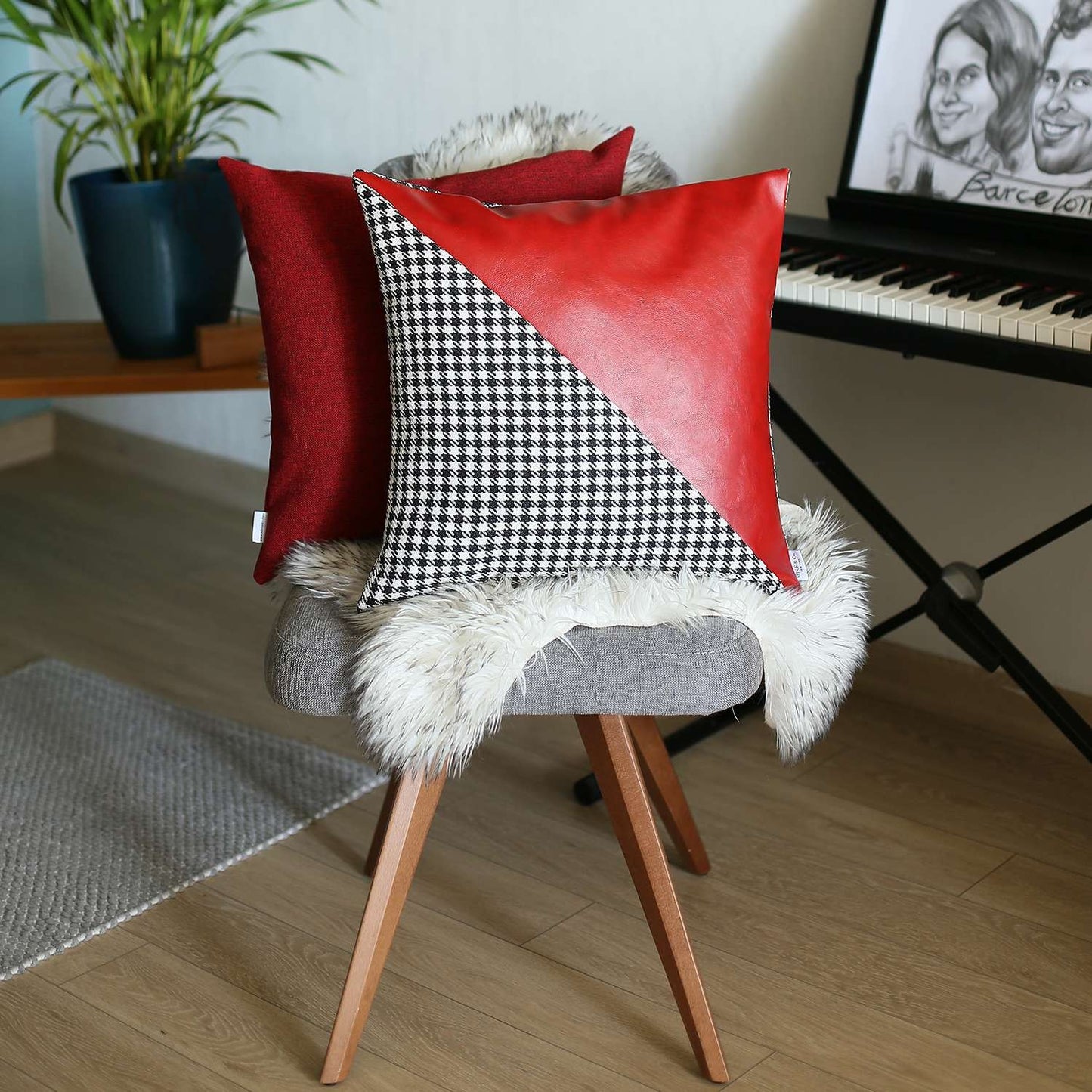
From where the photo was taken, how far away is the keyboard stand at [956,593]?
1.78 m

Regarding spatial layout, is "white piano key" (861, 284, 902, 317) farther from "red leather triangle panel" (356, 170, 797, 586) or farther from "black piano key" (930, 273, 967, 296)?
"red leather triangle panel" (356, 170, 797, 586)

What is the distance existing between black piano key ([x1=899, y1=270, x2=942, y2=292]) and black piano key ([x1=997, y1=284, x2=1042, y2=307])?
0.32 ft

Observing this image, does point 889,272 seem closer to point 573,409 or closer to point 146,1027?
point 573,409

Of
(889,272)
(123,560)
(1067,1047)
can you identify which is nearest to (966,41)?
(889,272)

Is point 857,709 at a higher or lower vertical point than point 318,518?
lower

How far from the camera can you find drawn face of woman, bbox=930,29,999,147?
1.86 m

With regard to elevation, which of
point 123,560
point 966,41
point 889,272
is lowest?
point 123,560

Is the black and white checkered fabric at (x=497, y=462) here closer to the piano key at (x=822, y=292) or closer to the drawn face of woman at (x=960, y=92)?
the piano key at (x=822, y=292)

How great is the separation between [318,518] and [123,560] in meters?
1.43

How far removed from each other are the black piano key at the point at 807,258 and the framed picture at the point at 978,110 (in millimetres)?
206

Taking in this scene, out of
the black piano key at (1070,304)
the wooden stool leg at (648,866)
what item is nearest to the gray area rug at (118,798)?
Answer: the wooden stool leg at (648,866)

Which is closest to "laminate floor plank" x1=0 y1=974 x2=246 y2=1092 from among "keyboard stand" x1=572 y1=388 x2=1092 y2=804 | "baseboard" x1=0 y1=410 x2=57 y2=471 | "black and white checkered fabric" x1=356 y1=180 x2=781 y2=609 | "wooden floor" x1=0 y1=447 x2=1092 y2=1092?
"wooden floor" x1=0 y1=447 x2=1092 y2=1092

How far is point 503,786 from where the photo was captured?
197 centimetres

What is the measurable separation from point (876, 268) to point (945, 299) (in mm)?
143
